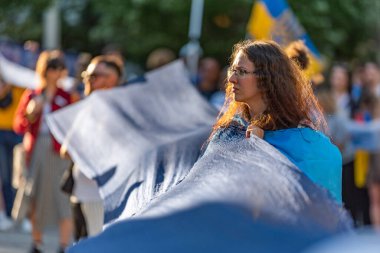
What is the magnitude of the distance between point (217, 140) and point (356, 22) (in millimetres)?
18543

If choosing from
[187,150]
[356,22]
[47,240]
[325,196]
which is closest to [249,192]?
[325,196]

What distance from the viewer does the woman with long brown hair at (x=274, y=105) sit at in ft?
14.6

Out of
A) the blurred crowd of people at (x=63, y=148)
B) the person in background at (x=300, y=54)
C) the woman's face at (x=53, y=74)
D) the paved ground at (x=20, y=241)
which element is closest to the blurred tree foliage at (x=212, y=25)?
the blurred crowd of people at (x=63, y=148)

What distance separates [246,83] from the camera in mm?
4676

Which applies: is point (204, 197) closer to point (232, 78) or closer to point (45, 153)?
point (232, 78)

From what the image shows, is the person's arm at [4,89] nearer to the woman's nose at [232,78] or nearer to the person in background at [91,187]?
the person in background at [91,187]

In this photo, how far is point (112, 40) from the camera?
23.9 m

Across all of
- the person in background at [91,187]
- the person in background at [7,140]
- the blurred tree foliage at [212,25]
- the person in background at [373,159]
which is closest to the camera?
the person in background at [91,187]

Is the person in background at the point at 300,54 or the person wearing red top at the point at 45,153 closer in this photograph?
the person in background at the point at 300,54

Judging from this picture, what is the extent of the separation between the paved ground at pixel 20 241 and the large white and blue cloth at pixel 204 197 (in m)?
3.07

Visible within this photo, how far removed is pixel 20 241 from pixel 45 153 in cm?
174

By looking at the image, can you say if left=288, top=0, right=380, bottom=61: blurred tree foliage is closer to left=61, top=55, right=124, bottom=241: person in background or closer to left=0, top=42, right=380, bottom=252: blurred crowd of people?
left=0, top=42, right=380, bottom=252: blurred crowd of people

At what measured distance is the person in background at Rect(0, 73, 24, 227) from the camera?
11609 millimetres

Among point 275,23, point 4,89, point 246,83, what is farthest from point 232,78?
point 4,89
